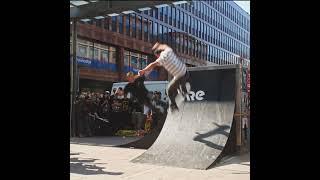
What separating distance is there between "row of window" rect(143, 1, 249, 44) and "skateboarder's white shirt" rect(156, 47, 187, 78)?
29784 mm

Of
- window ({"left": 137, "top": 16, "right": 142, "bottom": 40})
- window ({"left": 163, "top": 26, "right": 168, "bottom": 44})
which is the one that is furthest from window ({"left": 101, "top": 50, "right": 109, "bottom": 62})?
window ({"left": 163, "top": 26, "right": 168, "bottom": 44})

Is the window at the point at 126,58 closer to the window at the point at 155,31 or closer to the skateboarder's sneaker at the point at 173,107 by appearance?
the window at the point at 155,31

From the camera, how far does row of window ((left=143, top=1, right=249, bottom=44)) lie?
45.7 metres

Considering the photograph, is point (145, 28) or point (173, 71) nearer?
point (173, 71)

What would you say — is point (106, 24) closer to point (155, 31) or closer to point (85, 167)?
point (155, 31)

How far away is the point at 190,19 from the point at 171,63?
1695 inches

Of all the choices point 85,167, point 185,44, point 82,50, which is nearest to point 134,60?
point 82,50

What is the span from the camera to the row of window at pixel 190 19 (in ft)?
150

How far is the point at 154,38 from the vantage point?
143ft

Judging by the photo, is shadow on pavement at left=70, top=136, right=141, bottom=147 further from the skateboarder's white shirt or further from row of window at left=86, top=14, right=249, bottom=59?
row of window at left=86, top=14, right=249, bottom=59
